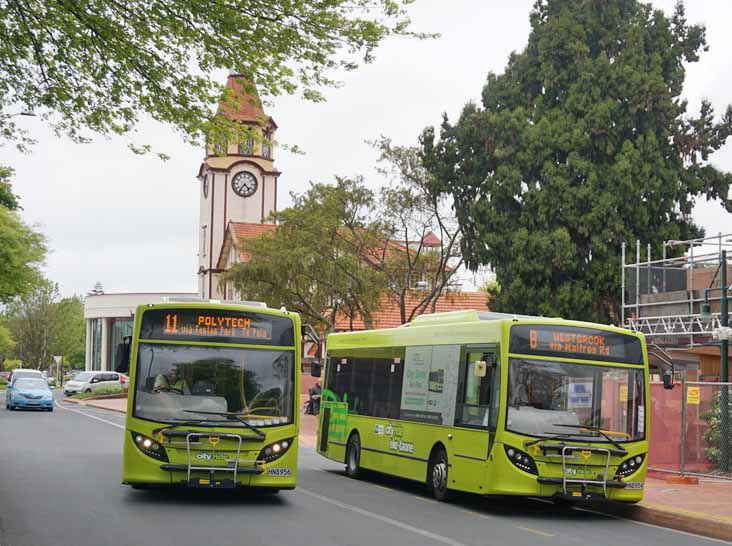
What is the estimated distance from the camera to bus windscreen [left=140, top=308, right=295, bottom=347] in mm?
15633

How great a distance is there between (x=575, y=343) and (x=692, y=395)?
5.95 meters

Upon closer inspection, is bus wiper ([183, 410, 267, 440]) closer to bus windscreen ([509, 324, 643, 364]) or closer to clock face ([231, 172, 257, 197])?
bus windscreen ([509, 324, 643, 364])

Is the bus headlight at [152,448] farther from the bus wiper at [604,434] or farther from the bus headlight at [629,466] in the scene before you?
the bus headlight at [629,466]

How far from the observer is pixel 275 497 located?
1691cm

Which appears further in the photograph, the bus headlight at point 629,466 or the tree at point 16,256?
the tree at point 16,256

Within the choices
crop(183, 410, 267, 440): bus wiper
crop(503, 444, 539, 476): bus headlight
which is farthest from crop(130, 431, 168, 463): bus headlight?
crop(503, 444, 539, 476): bus headlight

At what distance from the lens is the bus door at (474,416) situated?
1584 centimetres

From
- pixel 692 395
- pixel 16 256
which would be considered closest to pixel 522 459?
pixel 692 395

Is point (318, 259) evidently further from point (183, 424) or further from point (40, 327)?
point (40, 327)

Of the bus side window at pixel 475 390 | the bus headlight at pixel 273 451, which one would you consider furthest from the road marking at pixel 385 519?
the bus side window at pixel 475 390

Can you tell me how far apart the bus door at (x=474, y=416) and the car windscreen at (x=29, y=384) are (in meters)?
32.5

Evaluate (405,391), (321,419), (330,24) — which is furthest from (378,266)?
(330,24)

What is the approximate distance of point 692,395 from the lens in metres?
21.2

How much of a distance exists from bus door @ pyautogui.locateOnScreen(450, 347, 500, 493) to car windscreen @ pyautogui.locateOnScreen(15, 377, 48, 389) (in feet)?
107
